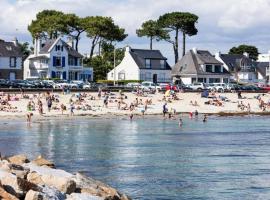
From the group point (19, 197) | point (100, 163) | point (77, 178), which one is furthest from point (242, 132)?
point (19, 197)

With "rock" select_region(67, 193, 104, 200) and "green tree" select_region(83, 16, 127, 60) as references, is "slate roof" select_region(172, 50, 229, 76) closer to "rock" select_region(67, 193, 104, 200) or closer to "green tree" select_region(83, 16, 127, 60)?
→ "green tree" select_region(83, 16, 127, 60)

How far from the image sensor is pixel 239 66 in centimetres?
13175

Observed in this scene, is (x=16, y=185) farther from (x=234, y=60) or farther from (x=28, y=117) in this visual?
(x=234, y=60)

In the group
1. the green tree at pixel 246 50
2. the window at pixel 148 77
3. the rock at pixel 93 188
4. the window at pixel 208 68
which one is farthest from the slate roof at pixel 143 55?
the rock at pixel 93 188

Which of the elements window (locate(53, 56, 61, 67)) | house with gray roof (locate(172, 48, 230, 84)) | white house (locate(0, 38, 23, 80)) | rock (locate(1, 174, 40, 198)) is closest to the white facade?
house with gray roof (locate(172, 48, 230, 84))

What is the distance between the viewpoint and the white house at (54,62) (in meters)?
106

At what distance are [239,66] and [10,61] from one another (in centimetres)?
4837

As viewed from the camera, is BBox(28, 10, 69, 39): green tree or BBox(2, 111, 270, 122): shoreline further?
BBox(28, 10, 69, 39): green tree

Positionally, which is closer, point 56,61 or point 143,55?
point 56,61

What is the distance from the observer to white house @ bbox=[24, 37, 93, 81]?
349 ft

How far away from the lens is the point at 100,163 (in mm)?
34969

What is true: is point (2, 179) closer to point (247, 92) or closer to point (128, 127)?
point (128, 127)

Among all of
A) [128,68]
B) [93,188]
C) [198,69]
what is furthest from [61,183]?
[198,69]

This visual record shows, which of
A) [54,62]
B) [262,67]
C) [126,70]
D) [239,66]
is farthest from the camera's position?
[262,67]
